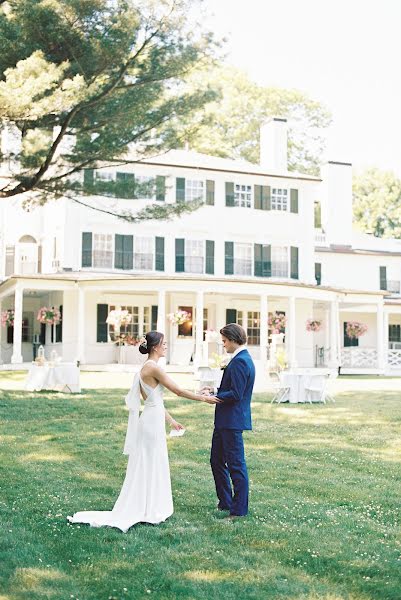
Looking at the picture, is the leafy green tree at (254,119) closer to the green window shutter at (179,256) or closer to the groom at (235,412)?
the green window shutter at (179,256)

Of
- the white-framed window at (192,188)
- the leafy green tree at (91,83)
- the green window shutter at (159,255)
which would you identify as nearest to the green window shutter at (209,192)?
the white-framed window at (192,188)

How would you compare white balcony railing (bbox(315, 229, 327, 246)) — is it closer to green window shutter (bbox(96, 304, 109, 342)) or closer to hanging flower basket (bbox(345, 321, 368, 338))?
hanging flower basket (bbox(345, 321, 368, 338))

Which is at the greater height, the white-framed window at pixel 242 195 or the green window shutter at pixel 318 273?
the white-framed window at pixel 242 195

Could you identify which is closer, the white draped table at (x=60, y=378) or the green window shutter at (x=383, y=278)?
the white draped table at (x=60, y=378)

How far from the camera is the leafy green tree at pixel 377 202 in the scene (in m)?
51.1

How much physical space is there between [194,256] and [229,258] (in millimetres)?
1392

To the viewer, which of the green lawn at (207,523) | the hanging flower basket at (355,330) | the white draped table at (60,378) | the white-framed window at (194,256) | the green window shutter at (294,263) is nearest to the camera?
the green lawn at (207,523)

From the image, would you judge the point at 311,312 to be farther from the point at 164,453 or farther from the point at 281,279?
the point at 164,453

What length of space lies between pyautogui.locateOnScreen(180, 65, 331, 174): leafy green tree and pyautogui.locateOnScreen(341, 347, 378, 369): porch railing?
14.9 metres

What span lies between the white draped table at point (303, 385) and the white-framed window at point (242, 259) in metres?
13.7

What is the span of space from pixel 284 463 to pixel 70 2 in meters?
8.81

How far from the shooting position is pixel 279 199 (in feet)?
105

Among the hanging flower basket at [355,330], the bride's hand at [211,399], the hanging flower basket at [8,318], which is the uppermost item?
the hanging flower basket at [8,318]

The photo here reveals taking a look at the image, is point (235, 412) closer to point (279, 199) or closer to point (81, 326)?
point (81, 326)
